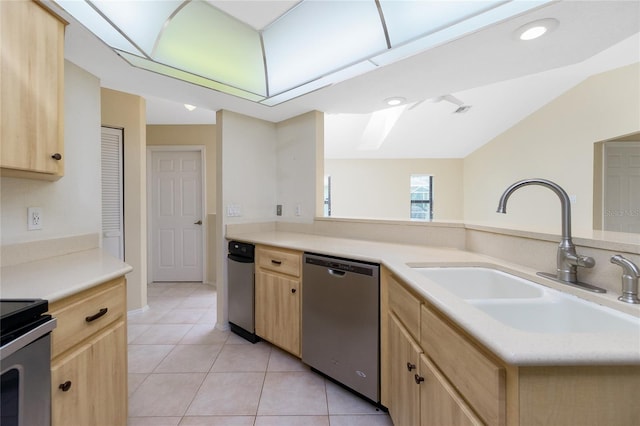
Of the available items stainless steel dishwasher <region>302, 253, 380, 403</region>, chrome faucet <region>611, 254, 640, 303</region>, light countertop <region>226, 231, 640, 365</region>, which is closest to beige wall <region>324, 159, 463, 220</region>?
stainless steel dishwasher <region>302, 253, 380, 403</region>

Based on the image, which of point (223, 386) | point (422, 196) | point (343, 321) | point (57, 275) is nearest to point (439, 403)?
point (343, 321)

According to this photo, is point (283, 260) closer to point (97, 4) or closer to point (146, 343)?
point (146, 343)

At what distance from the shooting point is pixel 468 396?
28.0 inches

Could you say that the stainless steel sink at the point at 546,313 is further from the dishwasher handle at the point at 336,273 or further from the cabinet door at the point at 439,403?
the dishwasher handle at the point at 336,273

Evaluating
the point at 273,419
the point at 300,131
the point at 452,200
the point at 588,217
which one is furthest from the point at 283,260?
the point at 452,200

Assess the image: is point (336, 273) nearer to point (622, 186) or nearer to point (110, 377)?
point (110, 377)

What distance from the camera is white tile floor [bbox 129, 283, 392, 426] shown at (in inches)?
57.1

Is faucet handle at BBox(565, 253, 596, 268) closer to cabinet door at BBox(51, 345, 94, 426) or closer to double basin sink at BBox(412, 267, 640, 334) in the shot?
double basin sink at BBox(412, 267, 640, 334)

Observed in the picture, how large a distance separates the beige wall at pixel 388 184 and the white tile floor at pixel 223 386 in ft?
18.2

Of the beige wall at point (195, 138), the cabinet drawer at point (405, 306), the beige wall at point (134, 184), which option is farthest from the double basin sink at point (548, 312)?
the beige wall at point (195, 138)

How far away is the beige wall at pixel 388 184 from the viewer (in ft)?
24.2

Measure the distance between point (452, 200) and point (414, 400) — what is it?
7.42 m

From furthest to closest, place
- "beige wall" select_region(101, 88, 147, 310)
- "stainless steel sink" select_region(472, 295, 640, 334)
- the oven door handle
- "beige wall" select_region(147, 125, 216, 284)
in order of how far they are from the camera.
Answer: "beige wall" select_region(147, 125, 216, 284) < "beige wall" select_region(101, 88, 147, 310) < "stainless steel sink" select_region(472, 295, 640, 334) < the oven door handle

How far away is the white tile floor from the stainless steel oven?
81 centimetres
